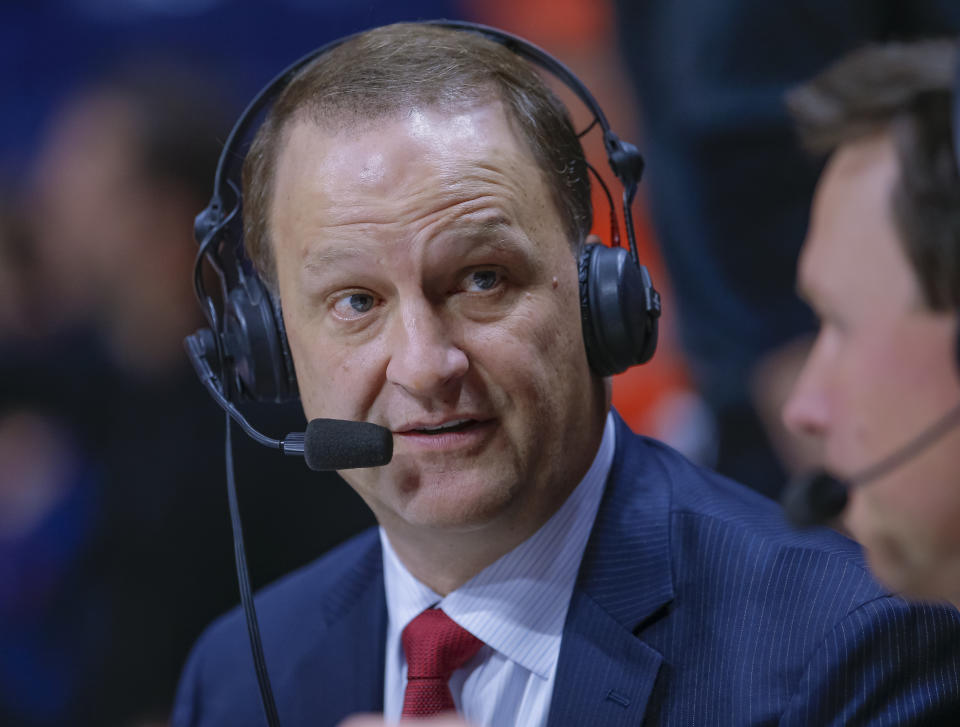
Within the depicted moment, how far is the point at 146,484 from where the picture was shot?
243 centimetres

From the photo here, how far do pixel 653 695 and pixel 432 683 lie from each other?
0.29m

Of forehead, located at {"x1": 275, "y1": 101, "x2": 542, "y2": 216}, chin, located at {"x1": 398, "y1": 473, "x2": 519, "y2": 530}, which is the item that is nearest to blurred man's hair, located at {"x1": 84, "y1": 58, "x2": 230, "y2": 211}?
forehead, located at {"x1": 275, "y1": 101, "x2": 542, "y2": 216}

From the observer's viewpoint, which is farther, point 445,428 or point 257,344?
point 257,344

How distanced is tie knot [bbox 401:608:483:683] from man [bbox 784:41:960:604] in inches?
24.6

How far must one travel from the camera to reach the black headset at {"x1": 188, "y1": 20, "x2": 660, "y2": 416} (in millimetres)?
1466

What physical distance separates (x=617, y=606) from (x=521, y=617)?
13cm

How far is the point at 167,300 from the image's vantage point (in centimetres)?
253

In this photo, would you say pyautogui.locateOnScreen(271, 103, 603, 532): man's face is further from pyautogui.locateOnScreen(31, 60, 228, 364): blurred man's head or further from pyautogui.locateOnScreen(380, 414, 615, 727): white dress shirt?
pyautogui.locateOnScreen(31, 60, 228, 364): blurred man's head

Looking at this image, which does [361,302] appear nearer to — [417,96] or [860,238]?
[417,96]

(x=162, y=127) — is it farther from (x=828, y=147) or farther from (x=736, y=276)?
(x=828, y=147)

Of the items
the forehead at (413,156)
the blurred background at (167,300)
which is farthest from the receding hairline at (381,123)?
the blurred background at (167,300)

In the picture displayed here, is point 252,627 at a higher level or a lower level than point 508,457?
lower

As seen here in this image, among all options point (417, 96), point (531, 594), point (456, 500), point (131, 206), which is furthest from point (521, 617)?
point (131, 206)

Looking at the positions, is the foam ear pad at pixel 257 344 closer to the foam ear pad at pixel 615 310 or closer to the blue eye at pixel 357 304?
the blue eye at pixel 357 304
